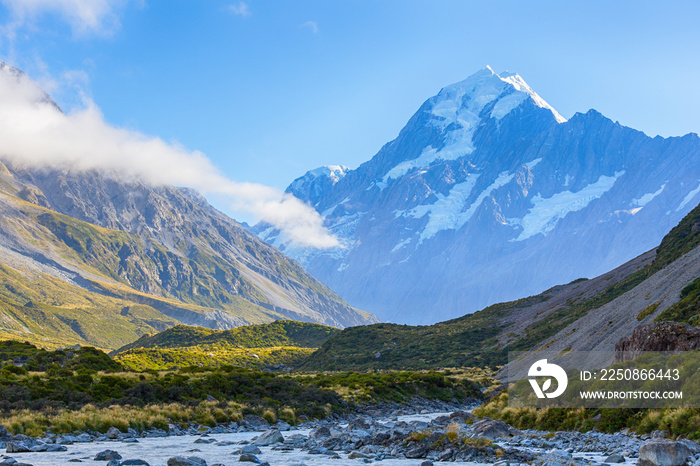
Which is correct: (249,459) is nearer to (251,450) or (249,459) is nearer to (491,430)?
(251,450)

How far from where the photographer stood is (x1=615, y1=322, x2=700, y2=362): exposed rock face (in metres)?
35.1

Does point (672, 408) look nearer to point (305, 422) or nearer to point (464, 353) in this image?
point (305, 422)

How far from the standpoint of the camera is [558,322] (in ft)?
413

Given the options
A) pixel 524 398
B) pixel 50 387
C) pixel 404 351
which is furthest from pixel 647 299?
pixel 404 351

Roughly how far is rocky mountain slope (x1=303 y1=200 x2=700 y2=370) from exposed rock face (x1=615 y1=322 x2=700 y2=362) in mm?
10242

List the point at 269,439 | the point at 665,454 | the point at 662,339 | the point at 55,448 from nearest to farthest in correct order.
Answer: the point at 665,454
the point at 55,448
the point at 662,339
the point at 269,439

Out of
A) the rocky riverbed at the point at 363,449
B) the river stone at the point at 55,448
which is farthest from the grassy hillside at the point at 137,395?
the river stone at the point at 55,448

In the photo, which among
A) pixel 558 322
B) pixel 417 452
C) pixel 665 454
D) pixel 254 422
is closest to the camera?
pixel 665 454

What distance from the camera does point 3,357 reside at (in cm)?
6600

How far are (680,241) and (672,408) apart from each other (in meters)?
92.2

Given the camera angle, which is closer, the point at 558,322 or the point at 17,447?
the point at 17,447

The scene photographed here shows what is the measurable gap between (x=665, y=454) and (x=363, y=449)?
1766cm

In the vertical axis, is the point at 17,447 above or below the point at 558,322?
below

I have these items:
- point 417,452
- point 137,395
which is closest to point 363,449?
point 417,452
